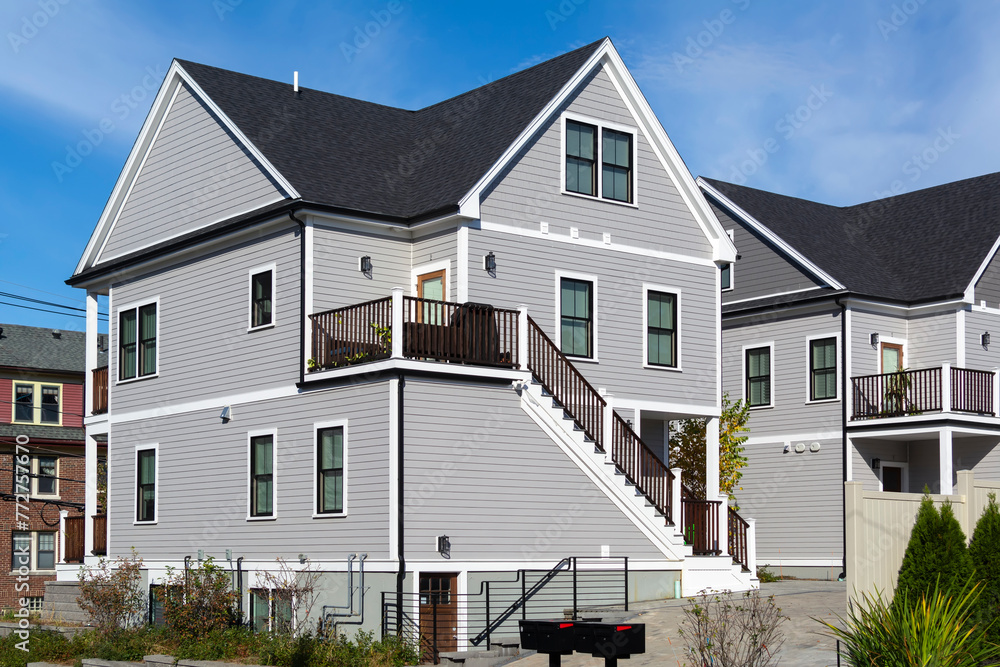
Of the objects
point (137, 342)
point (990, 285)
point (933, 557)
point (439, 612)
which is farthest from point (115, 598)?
point (990, 285)

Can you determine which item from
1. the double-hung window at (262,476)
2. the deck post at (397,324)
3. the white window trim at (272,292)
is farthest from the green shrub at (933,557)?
the white window trim at (272,292)

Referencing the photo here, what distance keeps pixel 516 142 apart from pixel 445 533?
822 cm

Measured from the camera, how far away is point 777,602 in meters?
23.4

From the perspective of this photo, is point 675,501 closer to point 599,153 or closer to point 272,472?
point 599,153

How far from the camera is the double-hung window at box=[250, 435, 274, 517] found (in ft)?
81.5

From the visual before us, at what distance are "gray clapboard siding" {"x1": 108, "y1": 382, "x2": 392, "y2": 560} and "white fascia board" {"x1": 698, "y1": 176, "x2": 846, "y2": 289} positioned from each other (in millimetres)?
15637

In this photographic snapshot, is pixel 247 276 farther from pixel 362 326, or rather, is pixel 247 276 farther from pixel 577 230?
pixel 577 230

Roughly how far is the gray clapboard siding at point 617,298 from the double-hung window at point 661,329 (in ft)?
0.66

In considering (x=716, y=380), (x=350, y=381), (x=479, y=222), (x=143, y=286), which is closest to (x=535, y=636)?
(x=350, y=381)

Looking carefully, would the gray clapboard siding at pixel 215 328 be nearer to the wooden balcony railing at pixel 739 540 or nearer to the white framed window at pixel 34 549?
the wooden balcony railing at pixel 739 540

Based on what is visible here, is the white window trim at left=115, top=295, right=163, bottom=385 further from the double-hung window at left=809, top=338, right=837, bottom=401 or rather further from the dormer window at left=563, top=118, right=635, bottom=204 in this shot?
the double-hung window at left=809, top=338, right=837, bottom=401

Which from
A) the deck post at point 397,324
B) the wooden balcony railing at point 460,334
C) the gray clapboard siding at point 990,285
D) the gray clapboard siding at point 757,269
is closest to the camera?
the deck post at point 397,324

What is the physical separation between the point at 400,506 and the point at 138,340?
424 inches

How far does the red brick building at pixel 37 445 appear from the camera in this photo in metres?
48.8
